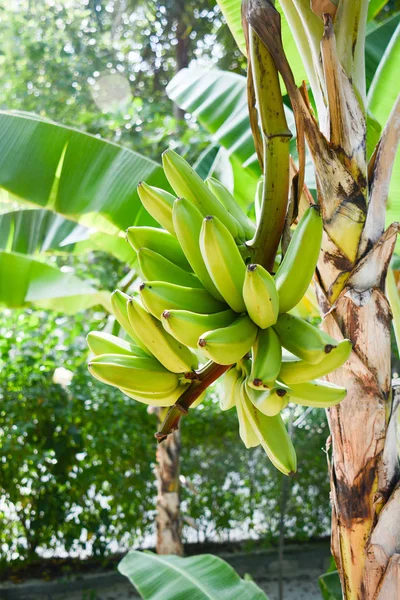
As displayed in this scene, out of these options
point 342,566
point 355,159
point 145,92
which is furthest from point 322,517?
point 145,92

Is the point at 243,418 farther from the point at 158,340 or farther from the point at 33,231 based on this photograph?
the point at 33,231

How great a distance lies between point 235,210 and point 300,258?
0.18 metres

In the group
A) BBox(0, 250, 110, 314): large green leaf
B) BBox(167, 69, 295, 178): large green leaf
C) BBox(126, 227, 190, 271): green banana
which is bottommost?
BBox(126, 227, 190, 271): green banana

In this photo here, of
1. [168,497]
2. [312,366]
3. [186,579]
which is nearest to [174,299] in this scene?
[312,366]

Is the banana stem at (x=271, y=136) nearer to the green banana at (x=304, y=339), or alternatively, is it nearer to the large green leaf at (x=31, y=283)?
the green banana at (x=304, y=339)

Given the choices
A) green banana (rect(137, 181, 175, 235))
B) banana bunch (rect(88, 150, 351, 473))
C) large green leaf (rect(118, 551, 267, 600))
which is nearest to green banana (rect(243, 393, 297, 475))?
banana bunch (rect(88, 150, 351, 473))

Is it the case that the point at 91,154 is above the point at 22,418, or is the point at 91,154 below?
above

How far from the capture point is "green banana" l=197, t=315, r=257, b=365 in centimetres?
52

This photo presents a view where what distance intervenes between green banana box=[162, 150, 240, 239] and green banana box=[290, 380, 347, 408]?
0.62 feet

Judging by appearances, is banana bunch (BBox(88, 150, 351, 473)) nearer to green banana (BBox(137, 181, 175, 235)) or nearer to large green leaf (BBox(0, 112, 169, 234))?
green banana (BBox(137, 181, 175, 235))

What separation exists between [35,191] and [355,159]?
41.9 inches

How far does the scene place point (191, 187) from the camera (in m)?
0.65

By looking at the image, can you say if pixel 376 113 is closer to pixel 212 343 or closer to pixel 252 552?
pixel 212 343

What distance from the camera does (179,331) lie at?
550 millimetres
